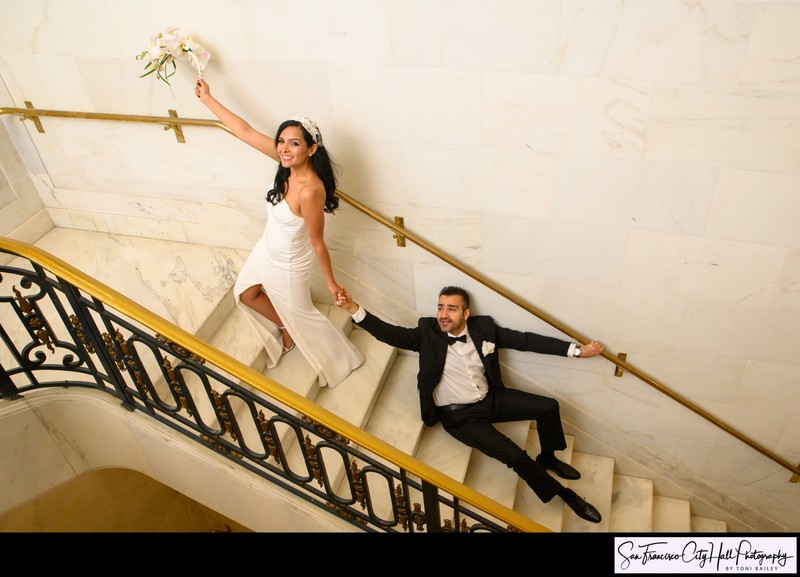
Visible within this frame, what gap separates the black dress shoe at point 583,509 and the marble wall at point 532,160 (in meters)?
0.65

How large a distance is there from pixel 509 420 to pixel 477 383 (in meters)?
0.41

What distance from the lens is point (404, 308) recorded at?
16.5 ft

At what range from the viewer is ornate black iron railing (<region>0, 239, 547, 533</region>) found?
3.22 m

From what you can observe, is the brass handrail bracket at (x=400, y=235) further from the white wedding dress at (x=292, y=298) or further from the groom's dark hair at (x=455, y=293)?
the white wedding dress at (x=292, y=298)

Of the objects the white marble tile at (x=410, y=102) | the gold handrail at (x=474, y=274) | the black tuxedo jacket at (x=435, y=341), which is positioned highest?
the white marble tile at (x=410, y=102)

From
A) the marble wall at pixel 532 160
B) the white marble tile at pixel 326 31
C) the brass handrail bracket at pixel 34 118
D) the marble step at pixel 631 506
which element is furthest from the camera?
the marble step at pixel 631 506

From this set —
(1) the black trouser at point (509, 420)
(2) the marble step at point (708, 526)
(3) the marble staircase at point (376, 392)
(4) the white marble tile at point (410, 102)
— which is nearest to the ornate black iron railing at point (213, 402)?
(3) the marble staircase at point (376, 392)

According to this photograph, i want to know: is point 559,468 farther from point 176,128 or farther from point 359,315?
point 176,128

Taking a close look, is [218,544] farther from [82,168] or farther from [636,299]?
[82,168]

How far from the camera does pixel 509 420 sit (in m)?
4.93

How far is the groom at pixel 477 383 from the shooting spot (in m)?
4.58

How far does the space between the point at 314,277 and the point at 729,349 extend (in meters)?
2.74

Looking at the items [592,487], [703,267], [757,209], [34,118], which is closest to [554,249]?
[703,267]

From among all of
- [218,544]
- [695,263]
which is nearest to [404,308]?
[695,263]
